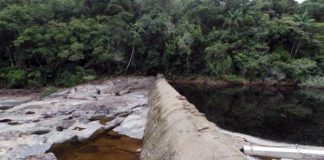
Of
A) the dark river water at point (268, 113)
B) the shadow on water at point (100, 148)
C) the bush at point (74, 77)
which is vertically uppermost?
the bush at point (74, 77)

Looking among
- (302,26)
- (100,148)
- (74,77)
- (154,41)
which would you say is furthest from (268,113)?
(302,26)

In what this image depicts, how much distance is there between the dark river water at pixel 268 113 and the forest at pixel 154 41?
728 centimetres

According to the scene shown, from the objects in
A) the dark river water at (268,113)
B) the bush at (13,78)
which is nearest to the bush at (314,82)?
the dark river water at (268,113)

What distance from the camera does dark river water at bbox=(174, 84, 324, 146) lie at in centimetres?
1560

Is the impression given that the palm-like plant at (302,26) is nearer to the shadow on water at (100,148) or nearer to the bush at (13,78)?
the bush at (13,78)

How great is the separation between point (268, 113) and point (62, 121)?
1379cm

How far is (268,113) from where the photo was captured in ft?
69.8

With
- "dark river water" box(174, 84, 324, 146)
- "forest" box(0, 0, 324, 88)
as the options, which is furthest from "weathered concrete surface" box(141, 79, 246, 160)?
"forest" box(0, 0, 324, 88)

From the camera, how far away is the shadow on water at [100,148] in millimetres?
11078

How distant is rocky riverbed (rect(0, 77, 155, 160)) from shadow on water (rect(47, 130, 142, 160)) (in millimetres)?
428

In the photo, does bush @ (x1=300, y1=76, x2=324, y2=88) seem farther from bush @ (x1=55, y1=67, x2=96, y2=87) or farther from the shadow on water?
the shadow on water

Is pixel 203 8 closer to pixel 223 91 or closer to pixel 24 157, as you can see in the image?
pixel 223 91

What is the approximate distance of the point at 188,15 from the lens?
4497 cm

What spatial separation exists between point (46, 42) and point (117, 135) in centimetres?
2514
